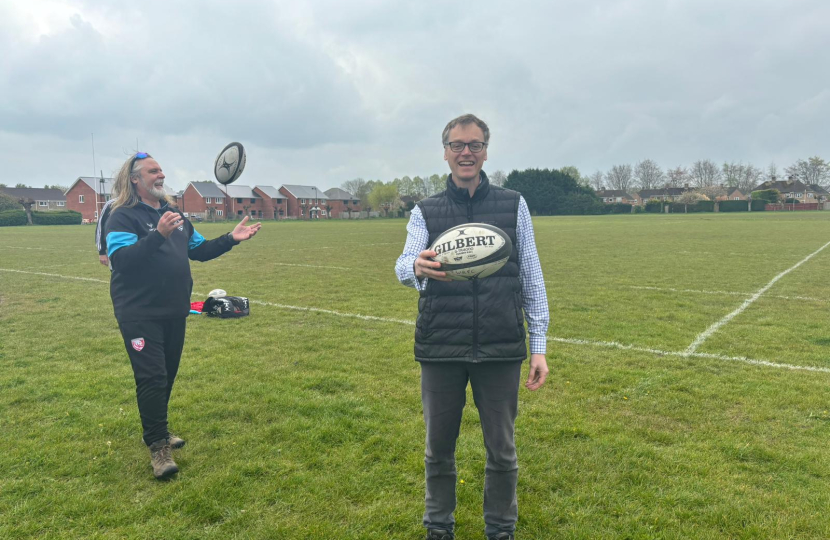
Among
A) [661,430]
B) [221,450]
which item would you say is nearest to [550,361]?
[661,430]

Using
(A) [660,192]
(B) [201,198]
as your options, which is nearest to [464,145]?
(B) [201,198]

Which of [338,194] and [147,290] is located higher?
[338,194]

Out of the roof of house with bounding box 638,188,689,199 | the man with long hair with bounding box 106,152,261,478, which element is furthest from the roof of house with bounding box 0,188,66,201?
the roof of house with bounding box 638,188,689,199

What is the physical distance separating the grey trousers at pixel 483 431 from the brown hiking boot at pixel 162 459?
213 cm

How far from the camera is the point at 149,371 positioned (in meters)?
4.16

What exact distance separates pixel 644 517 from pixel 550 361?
3337 mm

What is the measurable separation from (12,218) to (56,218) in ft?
16.9

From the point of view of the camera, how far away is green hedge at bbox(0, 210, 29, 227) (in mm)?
60031

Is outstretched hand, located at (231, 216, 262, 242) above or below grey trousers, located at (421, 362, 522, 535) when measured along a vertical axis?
above

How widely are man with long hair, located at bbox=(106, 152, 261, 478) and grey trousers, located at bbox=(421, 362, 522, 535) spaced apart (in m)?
2.24

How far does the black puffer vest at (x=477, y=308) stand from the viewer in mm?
2941

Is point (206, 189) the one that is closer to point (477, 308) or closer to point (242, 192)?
point (242, 192)

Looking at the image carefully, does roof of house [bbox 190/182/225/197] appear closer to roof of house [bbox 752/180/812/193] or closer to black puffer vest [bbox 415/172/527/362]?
black puffer vest [bbox 415/172/527/362]

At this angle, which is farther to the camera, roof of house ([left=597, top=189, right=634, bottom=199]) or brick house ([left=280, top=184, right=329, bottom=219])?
roof of house ([left=597, top=189, right=634, bottom=199])
